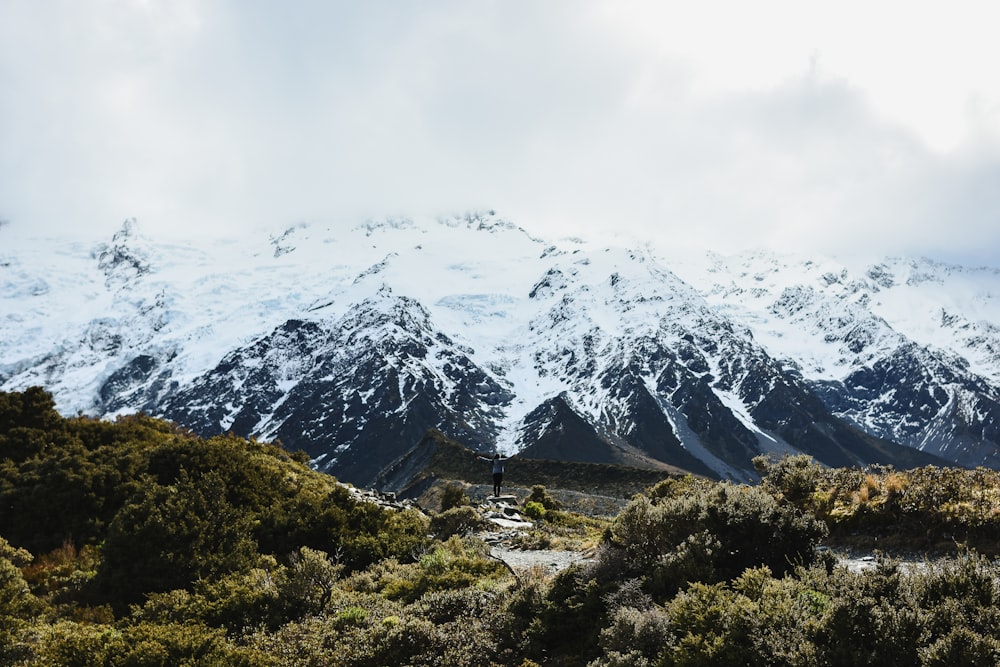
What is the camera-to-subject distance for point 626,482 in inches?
2274

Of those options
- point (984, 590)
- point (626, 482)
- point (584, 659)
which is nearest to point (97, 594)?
point (584, 659)

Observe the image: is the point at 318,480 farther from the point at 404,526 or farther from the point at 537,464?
the point at 537,464

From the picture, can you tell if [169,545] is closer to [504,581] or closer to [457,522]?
[504,581]

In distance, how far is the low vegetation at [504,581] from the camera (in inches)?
314

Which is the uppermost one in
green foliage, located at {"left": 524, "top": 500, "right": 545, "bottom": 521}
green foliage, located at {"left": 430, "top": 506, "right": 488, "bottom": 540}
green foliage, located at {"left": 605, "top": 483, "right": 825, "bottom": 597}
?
green foliage, located at {"left": 605, "top": 483, "right": 825, "bottom": 597}

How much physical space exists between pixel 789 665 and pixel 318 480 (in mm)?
25455

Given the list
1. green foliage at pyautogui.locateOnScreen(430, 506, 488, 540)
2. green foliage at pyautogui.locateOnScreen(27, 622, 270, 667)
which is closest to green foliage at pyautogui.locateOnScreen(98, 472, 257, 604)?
green foliage at pyautogui.locateOnScreen(27, 622, 270, 667)

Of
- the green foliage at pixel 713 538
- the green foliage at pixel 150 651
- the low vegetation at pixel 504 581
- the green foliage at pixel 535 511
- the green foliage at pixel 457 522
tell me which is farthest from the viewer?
the green foliage at pixel 535 511

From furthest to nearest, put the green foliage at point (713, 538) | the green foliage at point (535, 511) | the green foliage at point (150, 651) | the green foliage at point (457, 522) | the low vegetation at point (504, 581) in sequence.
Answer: the green foliage at point (535, 511) → the green foliage at point (457, 522) → the green foliage at point (713, 538) → the green foliage at point (150, 651) → the low vegetation at point (504, 581)

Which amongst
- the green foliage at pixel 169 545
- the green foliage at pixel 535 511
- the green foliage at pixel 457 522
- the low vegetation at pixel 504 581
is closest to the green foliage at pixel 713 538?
the low vegetation at pixel 504 581

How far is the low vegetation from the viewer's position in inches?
314

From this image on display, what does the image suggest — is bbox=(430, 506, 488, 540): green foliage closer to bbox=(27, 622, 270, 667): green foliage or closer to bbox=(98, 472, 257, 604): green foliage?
bbox=(98, 472, 257, 604): green foliage

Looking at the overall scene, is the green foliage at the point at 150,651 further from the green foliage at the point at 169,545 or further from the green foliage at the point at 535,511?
the green foliage at the point at 535,511

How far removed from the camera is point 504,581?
1352 centimetres
